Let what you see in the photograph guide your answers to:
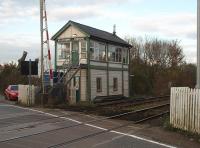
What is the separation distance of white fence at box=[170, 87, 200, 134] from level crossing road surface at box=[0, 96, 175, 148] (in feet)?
8.11

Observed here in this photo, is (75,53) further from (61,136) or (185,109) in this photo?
(61,136)

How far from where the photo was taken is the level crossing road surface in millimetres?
13781

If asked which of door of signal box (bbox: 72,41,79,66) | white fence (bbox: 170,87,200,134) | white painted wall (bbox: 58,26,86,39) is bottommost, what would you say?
white fence (bbox: 170,87,200,134)

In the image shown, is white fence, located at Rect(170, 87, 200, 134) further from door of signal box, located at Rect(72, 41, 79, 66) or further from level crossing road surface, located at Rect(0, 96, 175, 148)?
door of signal box, located at Rect(72, 41, 79, 66)

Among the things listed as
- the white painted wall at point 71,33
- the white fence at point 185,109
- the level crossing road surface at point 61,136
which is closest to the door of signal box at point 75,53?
the white painted wall at point 71,33

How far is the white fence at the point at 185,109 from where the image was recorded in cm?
1684

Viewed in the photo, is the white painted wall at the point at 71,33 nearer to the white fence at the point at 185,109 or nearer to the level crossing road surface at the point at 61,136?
the level crossing road surface at the point at 61,136

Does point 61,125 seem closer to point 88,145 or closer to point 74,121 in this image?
point 74,121

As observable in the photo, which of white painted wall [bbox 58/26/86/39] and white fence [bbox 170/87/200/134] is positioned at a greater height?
white painted wall [bbox 58/26/86/39]

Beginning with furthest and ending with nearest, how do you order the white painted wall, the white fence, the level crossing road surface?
the white painted wall
the white fence
the level crossing road surface

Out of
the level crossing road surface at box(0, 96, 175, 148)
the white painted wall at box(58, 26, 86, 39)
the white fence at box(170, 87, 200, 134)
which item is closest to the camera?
the level crossing road surface at box(0, 96, 175, 148)

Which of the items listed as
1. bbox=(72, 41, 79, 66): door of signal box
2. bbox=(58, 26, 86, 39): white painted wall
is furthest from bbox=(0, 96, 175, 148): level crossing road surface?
bbox=(58, 26, 86, 39): white painted wall

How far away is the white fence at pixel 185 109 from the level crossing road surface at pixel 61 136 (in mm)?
2472

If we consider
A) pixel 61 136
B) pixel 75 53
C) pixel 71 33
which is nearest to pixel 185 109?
pixel 61 136
